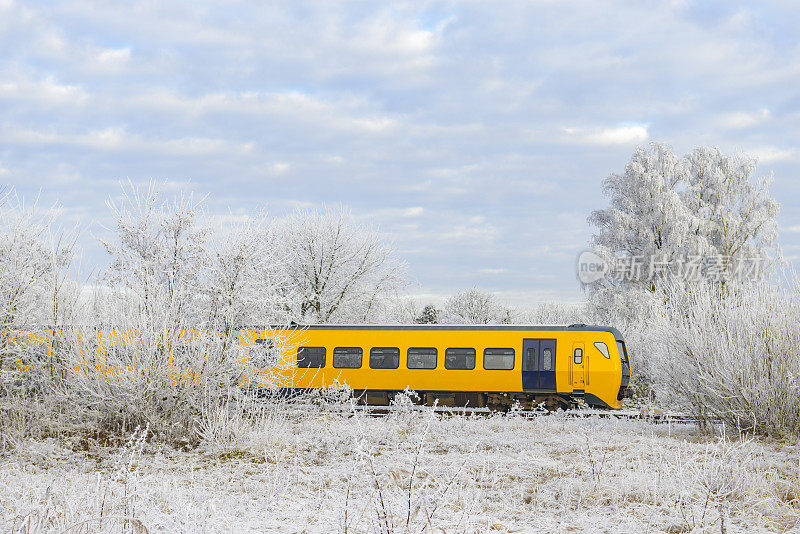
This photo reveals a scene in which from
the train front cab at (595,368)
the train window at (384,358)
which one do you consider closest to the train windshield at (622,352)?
the train front cab at (595,368)

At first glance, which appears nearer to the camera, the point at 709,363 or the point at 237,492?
the point at 237,492

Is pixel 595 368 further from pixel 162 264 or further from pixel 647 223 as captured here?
pixel 647 223

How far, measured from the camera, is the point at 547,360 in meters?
17.3

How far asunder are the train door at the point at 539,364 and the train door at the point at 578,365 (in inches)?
19.9

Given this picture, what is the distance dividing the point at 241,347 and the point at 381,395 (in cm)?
719

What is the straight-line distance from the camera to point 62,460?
403 inches

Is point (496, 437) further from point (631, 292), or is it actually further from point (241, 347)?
point (631, 292)

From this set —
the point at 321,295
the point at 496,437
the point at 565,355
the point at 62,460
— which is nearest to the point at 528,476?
the point at 496,437

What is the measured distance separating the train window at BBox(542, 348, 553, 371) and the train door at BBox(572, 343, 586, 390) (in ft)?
1.83

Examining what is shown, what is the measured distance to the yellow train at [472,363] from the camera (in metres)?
17.2

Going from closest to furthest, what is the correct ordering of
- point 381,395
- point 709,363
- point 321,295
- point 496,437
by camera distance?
point 496,437
point 709,363
point 381,395
point 321,295

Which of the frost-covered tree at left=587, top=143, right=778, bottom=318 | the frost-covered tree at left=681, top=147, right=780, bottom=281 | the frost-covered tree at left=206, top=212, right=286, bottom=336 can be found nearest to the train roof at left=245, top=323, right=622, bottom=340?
the frost-covered tree at left=206, top=212, right=286, bottom=336

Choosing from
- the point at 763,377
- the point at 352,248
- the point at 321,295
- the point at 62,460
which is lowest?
the point at 62,460

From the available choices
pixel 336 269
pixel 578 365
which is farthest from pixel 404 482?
pixel 336 269
